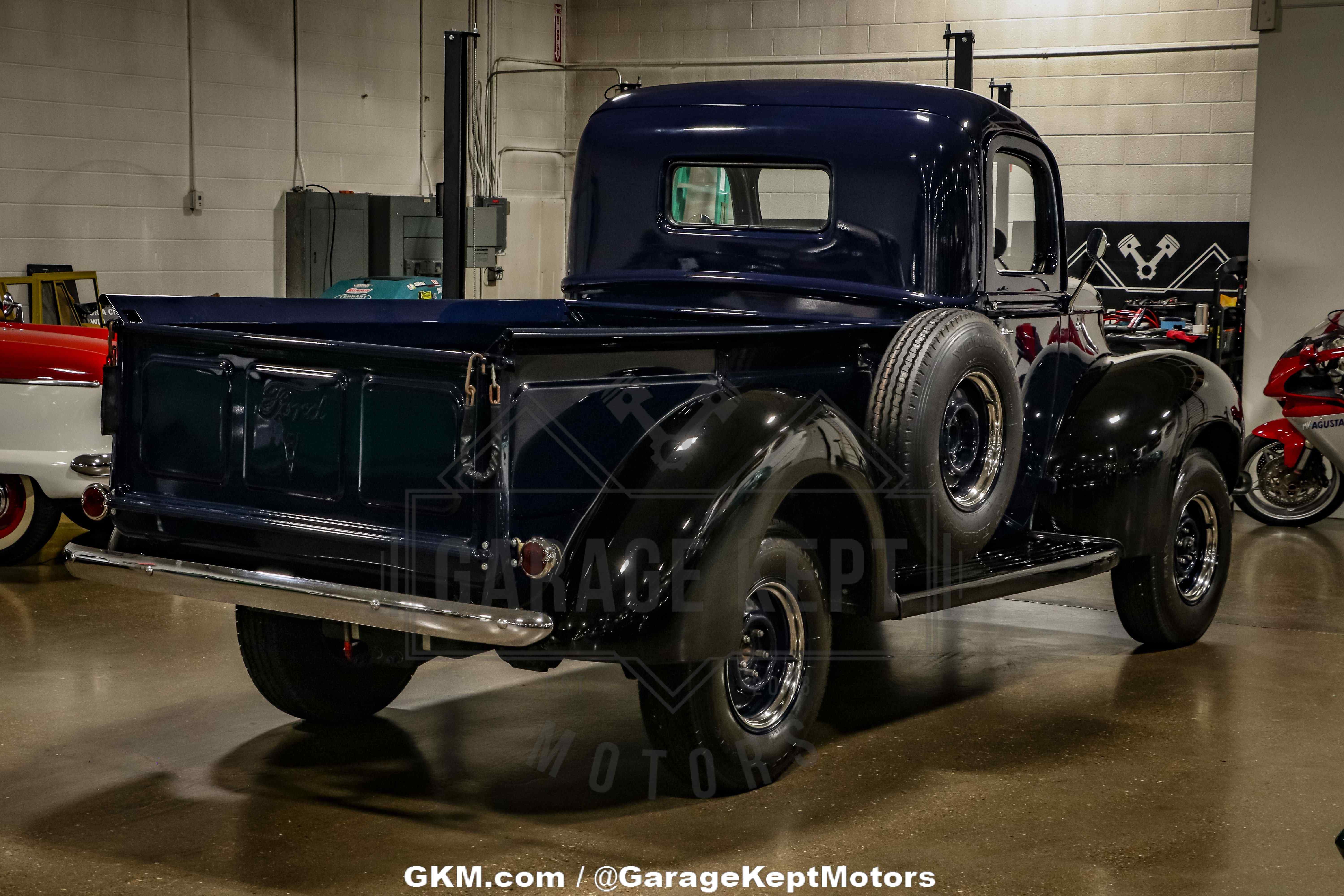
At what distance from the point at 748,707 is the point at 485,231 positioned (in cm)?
988

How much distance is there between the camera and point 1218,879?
3268mm

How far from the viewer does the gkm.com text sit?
10.4 ft

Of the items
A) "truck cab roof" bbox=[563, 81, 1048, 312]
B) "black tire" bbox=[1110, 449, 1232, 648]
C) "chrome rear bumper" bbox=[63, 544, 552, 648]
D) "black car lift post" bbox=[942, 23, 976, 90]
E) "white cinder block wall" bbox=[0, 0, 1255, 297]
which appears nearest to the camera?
"chrome rear bumper" bbox=[63, 544, 552, 648]

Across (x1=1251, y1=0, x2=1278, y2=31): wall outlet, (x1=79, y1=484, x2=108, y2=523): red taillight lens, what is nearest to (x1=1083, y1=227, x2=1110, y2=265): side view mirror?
(x1=79, y1=484, x2=108, y2=523): red taillight lens

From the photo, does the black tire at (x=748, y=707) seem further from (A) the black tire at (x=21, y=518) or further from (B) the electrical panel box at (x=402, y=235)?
(B) the electrical panel box at (x=402, y=235)

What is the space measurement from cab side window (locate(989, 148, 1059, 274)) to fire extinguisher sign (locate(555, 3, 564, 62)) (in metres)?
10.5

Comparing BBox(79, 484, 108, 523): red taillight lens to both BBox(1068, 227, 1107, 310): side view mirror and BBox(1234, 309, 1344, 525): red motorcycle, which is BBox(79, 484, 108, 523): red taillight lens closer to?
BBox(1068, 227, 1107, 310): side view mirror

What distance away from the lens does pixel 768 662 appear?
12.7 ft

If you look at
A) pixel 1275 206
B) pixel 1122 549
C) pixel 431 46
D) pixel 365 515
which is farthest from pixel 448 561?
pixel 431 46

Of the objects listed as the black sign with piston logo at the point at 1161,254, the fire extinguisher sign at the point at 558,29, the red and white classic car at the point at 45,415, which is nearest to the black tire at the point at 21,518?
the red and white classic car at the point at 45,415

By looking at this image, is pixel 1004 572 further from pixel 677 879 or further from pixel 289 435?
pixel 289 435

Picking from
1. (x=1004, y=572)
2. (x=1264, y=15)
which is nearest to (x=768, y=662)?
(x=1004, y=572)

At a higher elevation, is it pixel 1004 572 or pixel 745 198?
pixel 745 198

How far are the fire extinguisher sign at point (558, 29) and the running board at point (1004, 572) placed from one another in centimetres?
1132
